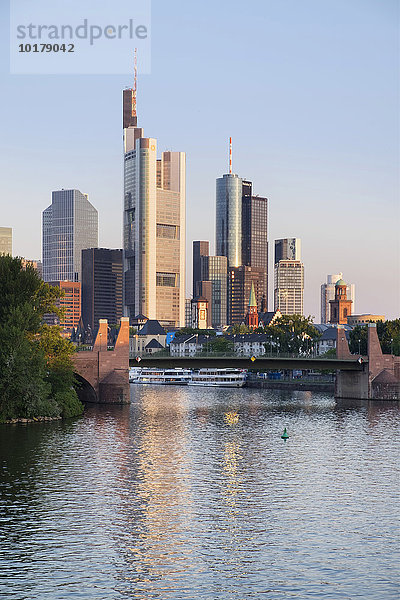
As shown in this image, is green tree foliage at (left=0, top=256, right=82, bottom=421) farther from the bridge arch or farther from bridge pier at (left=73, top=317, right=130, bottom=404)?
the bridge arch

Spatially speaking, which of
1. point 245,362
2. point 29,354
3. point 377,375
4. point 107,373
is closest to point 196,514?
point 29,354

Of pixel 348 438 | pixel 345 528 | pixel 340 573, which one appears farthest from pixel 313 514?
pixel 348 438

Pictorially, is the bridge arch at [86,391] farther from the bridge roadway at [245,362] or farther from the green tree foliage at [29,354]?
the green tree foliage at [29,354]

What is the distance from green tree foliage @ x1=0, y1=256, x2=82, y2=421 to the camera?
9825 centimetres

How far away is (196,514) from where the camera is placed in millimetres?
55531

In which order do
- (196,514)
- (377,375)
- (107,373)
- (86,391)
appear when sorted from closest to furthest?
1. (196,514)
2. (107,373)
3. (86,391)
4. (377,375)

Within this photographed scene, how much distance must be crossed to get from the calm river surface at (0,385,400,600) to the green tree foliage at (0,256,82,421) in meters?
4.01

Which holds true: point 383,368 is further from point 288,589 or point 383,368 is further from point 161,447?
point 288,589

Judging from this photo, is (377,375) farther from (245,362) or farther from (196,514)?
(196,514)

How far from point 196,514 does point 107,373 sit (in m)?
85.1

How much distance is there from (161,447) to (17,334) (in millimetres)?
23984

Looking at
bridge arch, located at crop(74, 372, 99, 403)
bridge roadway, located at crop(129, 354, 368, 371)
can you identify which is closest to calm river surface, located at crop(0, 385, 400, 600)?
bridge arch, located at crop(74, 372, 99, 403)

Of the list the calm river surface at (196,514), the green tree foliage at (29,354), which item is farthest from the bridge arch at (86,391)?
the calm river surface at (196,514)

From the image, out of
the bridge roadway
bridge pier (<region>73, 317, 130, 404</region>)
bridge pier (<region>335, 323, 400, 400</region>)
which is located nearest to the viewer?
bridge pier (<region>73, 317, 130, 404</region>)
